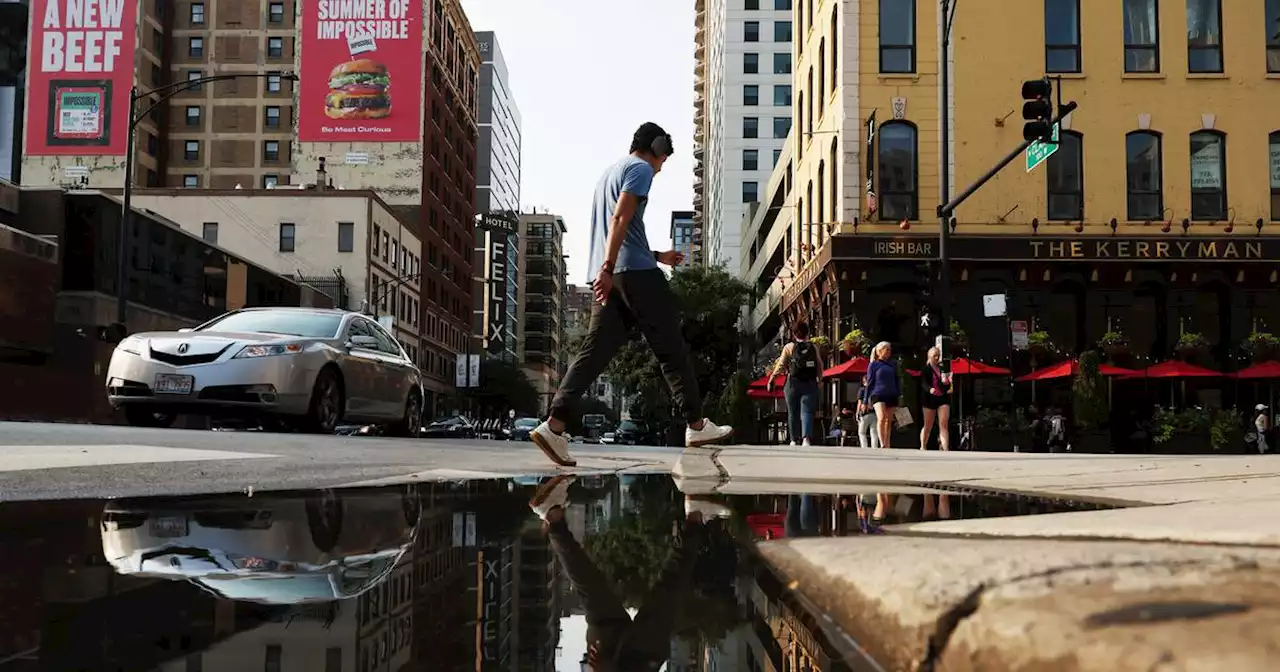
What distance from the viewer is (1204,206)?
86.3ft

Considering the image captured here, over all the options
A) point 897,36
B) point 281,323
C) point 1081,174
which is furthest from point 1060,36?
point 281,323

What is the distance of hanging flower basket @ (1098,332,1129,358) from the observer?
25078 mm

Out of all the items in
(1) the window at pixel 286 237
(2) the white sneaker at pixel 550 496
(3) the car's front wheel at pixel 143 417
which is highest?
(1) the window at pixel 286 237

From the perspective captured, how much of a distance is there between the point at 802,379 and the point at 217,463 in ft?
33.6

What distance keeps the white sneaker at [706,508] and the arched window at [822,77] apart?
27141mm

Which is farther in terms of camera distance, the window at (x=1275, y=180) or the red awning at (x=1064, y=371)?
the window at (x=1275, y=180)

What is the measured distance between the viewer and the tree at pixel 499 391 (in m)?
85.3

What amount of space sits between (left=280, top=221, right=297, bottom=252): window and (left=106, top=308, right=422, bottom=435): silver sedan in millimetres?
49203

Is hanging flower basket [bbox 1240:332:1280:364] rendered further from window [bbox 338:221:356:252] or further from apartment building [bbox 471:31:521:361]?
apartment building [bbox 471:31:521:361]

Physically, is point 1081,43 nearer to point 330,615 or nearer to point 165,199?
point 330,615

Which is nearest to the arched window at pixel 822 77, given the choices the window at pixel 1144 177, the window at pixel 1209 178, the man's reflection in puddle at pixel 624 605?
the window at pixel 1144 177

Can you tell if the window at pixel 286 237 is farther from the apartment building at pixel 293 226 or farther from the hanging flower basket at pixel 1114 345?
the hanging flower basket at pixel 1114 345

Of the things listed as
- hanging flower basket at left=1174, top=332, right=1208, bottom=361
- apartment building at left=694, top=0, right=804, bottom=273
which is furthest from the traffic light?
apartment building at left=694, top=0, right=804, bottom=273

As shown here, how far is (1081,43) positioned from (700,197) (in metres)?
87.7
